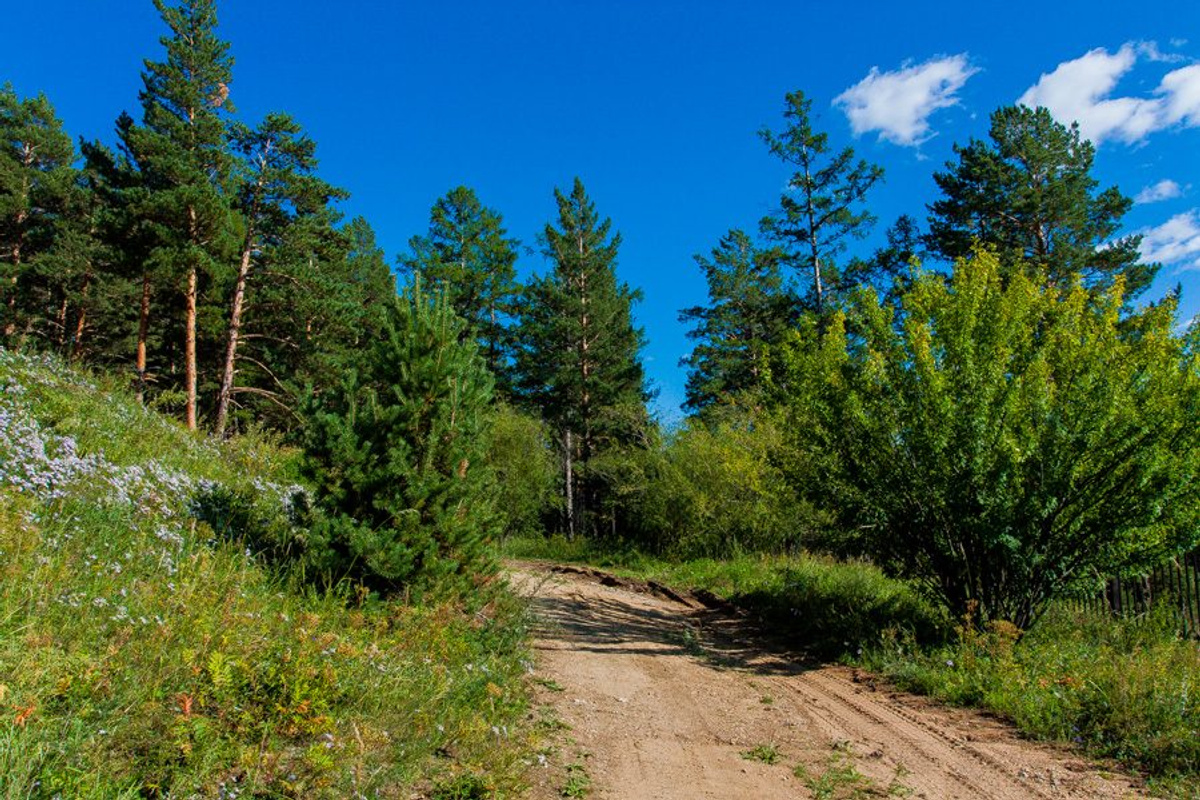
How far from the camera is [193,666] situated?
3457 millimetres

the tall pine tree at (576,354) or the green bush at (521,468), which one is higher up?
the tall pine tree at (576,354)

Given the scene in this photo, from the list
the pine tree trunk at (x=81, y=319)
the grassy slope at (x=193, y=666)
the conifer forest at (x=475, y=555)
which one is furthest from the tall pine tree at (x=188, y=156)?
the grassy slope at (x=193, y=666)

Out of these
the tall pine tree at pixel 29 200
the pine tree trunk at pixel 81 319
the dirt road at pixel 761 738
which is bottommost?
the dirt road at pixel 761 738

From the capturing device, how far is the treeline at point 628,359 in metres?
6.78

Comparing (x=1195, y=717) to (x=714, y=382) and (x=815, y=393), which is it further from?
(x=714, y=382)

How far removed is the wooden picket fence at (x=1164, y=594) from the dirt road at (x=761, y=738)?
4.26 m

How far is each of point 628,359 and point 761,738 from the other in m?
30.1

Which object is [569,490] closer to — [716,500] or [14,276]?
[716,500]

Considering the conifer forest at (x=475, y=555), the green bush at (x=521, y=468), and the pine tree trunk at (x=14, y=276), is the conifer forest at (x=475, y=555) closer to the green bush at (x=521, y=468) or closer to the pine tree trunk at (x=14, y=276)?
the green bush at (x=521, y=468)

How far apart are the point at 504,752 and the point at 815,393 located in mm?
5926

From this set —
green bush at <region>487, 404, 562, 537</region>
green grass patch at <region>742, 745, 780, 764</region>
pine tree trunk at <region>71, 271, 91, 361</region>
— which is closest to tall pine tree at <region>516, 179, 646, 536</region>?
green bush at <region>487, 404, 562, 537</region>

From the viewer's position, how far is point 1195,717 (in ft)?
16.3

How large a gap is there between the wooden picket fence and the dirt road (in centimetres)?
426

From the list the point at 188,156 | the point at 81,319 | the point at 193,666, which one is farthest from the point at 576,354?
the point at 193,666
